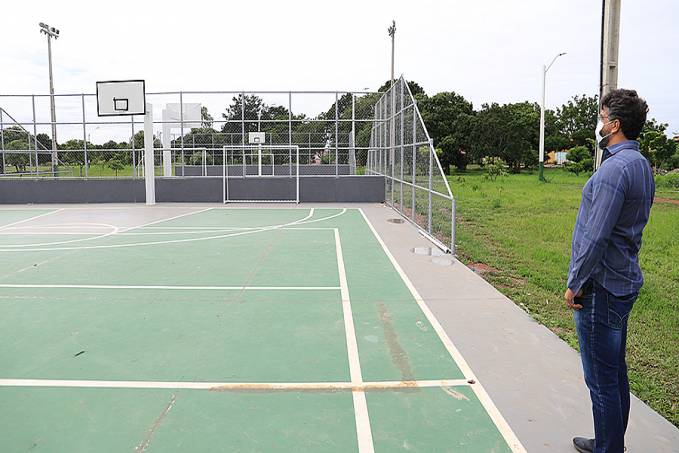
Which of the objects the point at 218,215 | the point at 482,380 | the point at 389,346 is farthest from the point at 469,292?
the point at 218,215

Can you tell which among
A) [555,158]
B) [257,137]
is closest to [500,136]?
[257,137]

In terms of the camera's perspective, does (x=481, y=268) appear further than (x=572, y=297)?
Yes

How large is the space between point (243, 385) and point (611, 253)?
280 cm

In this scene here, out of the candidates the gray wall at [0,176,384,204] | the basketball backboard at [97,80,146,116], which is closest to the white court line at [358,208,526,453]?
the gray wall at [0,176,384,204]

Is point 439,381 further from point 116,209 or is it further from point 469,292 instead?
point 116,209

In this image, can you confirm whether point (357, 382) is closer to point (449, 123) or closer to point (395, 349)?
point (395, 349)

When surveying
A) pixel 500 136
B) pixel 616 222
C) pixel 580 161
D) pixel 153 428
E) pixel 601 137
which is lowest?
pixel 153 428

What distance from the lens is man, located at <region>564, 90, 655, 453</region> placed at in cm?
285

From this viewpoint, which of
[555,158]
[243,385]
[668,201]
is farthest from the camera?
[555,158]

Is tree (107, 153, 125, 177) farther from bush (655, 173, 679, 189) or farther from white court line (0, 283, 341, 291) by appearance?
bush (655, 173, 679, 189)

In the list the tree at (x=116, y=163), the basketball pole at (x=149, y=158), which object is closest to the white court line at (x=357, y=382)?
the basketball pole at (x=149, y=158)

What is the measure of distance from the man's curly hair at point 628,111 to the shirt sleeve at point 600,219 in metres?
0.27

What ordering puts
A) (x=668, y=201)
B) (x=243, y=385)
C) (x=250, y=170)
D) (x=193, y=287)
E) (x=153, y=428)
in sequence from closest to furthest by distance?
(x=153, y=428) < (x=243, y=385) < (x=193, y=287) < (x=668, y=201) < (x=250, y=170)

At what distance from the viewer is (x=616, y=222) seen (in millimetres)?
2877
